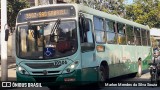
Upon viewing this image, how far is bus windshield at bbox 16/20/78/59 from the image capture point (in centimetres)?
1051

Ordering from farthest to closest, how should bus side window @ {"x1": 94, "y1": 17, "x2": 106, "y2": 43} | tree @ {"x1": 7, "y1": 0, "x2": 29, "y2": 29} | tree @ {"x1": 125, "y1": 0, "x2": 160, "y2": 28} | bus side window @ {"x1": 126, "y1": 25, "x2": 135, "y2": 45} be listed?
tree @ {"x1": 125, "y1": 0, "x2": 160, "y2": 28} < tree @ {"x1": 7, "y1": 0, "x2": 29, "y2": 29} < bus side window @ {"x1": 126, "y1": 25, "x2": 135, "y2": 45} < bus side window @ {"x1": 94, "y1": 17, "x2": 106, "y2": 43}

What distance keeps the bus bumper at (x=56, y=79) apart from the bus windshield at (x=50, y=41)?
636 millimetres

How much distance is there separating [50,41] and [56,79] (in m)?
1.23

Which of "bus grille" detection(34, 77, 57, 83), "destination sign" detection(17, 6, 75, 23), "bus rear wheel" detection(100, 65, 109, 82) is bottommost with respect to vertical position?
"bus rear wheel" detection(100, 65, 109, 82)

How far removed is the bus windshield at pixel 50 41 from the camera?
1051 centimetres

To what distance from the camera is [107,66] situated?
13.0 metres

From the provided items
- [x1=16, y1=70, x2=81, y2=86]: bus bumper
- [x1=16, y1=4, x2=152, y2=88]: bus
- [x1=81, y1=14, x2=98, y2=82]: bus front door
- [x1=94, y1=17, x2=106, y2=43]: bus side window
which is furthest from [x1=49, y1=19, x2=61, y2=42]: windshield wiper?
[x1=94, y1=17, x2=106, y2=43]: bus side window

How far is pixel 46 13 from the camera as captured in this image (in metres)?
11.1

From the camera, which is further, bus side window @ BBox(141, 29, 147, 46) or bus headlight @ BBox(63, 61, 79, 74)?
bus side window @ BBox(141, 29, 147, 46)

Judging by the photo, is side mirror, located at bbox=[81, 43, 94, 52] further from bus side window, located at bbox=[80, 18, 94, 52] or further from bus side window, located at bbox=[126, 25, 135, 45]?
bus side window, located at bbox=[126, 25, 135, 45]

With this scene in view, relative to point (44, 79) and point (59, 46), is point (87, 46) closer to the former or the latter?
point (59, 46)

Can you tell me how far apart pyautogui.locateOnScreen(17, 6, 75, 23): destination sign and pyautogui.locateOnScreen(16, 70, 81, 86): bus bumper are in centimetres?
193

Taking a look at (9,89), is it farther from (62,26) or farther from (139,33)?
(139,33)

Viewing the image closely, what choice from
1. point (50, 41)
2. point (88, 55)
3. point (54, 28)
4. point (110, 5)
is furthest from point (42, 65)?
point (110, 5)
